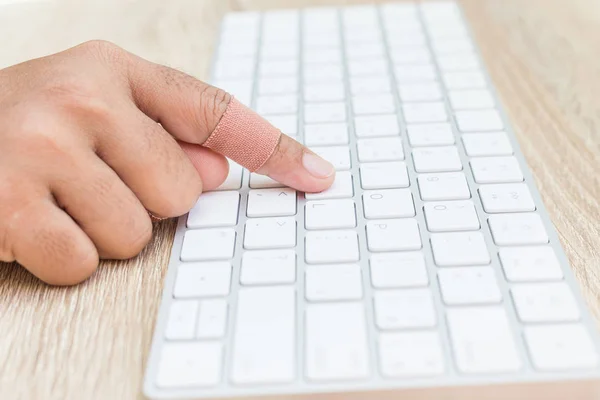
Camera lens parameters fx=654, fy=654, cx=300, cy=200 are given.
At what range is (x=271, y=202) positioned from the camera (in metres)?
0.54

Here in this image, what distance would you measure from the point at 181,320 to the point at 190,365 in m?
0.04

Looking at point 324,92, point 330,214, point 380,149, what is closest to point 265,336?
point 330,214

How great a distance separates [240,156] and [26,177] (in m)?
0.17

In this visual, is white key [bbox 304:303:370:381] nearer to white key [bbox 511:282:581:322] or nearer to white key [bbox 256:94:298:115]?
white key [bbox 511:282:581:322]

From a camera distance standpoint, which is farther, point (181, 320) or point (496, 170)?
point (496, 170)

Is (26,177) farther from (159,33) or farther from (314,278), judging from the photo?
(159,33)

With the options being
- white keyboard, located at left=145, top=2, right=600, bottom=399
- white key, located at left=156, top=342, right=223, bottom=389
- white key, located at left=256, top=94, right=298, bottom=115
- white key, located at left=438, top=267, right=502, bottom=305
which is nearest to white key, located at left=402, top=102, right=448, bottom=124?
white keyboard, located at left=145, top=2, right=600, bottom=399

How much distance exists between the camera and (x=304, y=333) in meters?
0.41

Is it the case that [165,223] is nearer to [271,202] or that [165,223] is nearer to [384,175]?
[271,202]

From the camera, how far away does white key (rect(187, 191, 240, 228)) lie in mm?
517

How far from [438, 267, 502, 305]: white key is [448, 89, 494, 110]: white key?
0.26 m

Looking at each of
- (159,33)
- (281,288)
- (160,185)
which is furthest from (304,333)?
(159,33)

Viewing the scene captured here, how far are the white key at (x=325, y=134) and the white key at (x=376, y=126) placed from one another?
14 mm

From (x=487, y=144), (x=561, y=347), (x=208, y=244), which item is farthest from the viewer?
(x=487, y=144)
